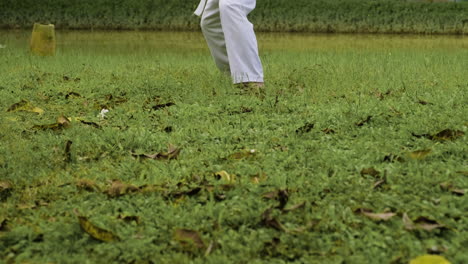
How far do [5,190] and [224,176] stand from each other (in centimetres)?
91

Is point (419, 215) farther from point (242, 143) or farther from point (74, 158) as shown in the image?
point (74, 158)

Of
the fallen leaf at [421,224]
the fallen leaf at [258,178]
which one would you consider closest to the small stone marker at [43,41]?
the fallen leaf at [258,178]

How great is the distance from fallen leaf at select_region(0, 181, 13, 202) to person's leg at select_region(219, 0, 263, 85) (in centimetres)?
255

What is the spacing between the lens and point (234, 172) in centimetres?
271

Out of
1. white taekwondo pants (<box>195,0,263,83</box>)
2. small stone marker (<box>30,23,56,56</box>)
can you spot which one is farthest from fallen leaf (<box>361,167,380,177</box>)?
small stone marker (<box>30,23,56,56</box>)

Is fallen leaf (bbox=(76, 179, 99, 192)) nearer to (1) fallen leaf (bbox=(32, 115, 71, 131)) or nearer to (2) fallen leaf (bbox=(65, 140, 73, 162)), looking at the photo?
(2) fallen leaf (bbox=(65, 140, 73, 162))

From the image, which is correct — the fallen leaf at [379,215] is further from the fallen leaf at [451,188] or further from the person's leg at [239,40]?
the person's leg at [239,40]

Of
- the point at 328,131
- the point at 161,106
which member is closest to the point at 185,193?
the point at 328,131

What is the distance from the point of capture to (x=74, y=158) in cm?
311

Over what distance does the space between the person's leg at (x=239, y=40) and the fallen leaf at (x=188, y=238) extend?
2.95 metres

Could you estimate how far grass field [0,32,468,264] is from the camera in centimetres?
204

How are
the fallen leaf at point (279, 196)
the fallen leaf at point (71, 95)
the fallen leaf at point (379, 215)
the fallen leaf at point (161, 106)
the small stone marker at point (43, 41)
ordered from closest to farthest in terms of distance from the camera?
the fallen leaf at point (379, 215) → the fallen leaf at point (279, 196) → the fallen leaf at point (161, 106) → the fallen leaf at point (71, 95) → the small stone marker at point (43, 41)

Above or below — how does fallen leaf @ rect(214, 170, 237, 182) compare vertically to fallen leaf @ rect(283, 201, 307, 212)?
below

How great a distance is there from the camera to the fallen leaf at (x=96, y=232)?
2104mm
